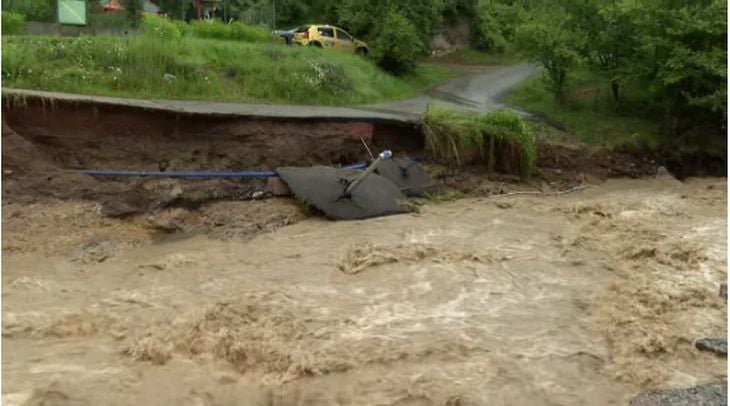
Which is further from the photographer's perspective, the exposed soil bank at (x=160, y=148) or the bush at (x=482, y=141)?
the bush at (x=482, y=141)

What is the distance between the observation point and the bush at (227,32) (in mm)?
23016

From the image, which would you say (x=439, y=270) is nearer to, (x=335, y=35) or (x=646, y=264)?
(x=646, y=264)

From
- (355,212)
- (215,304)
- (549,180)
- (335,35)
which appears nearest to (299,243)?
(355,212)

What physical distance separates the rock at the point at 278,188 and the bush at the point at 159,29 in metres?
6.89

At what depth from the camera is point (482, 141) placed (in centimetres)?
1688

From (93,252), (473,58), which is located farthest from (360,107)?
(473,58)

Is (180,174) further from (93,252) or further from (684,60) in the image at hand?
(684,60)

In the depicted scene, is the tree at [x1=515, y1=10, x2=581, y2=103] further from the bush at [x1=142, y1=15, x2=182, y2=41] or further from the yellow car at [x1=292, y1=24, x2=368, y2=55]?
the bush at [x1=142, y1=15, x2=182, y2=41]

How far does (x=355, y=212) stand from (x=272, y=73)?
286 inches

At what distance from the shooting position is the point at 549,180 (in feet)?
57.2

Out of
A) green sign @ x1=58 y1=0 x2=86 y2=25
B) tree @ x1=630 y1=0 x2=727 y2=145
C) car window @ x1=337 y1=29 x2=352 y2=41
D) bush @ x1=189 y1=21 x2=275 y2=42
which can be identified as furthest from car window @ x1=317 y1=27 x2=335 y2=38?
tree @ x1=630 y1=0 x2=727 y2=145

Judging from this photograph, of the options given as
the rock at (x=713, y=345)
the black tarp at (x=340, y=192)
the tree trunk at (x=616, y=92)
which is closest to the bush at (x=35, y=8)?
the black tarp at (x=340, y=192)

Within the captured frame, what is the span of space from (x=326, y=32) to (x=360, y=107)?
9925mm

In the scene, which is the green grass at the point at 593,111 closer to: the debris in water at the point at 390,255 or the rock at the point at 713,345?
the debris in water at the point at 390,255
